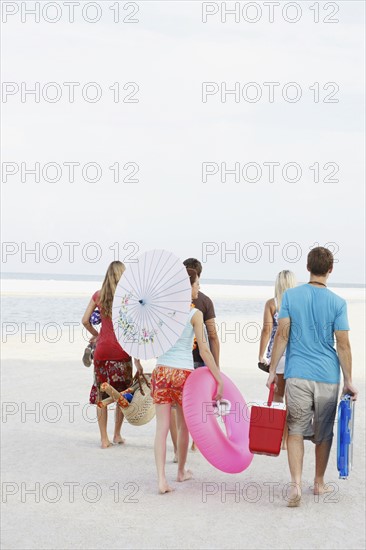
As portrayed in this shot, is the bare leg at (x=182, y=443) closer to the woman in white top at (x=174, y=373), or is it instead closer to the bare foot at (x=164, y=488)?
the woman in white top at (x=174, y=373)

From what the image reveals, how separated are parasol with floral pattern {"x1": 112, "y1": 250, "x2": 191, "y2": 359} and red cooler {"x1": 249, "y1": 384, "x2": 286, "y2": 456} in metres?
0.90

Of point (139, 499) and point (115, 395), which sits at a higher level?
point (115, 395)

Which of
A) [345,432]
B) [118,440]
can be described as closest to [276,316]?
[345,432]

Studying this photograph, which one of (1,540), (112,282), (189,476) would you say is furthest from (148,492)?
(112,282)

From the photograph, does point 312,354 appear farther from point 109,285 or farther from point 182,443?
point 109,285

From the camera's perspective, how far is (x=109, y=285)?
8359 mm

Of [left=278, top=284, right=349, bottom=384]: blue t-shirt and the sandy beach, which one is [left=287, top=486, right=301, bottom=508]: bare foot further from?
[left=278, top=284, right=349, bottom=384]: blue t-shirt

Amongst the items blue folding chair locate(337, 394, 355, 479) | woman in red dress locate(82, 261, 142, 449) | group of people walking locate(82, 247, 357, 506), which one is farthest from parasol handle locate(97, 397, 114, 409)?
blue folding chair locate(337, 394, 355, 479)

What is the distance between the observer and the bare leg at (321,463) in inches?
273

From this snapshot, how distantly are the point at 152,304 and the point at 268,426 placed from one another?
140 centimetres

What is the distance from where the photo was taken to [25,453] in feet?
27.8

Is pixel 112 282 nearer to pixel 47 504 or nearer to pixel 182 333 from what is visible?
pixel 182 333

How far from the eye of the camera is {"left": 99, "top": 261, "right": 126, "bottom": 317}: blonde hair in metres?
8.32

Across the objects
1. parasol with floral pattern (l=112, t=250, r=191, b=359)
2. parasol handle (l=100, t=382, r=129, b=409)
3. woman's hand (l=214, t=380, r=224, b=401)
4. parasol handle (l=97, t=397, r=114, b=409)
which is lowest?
parasol handle (l=97, t=397, r=114, b=409)
